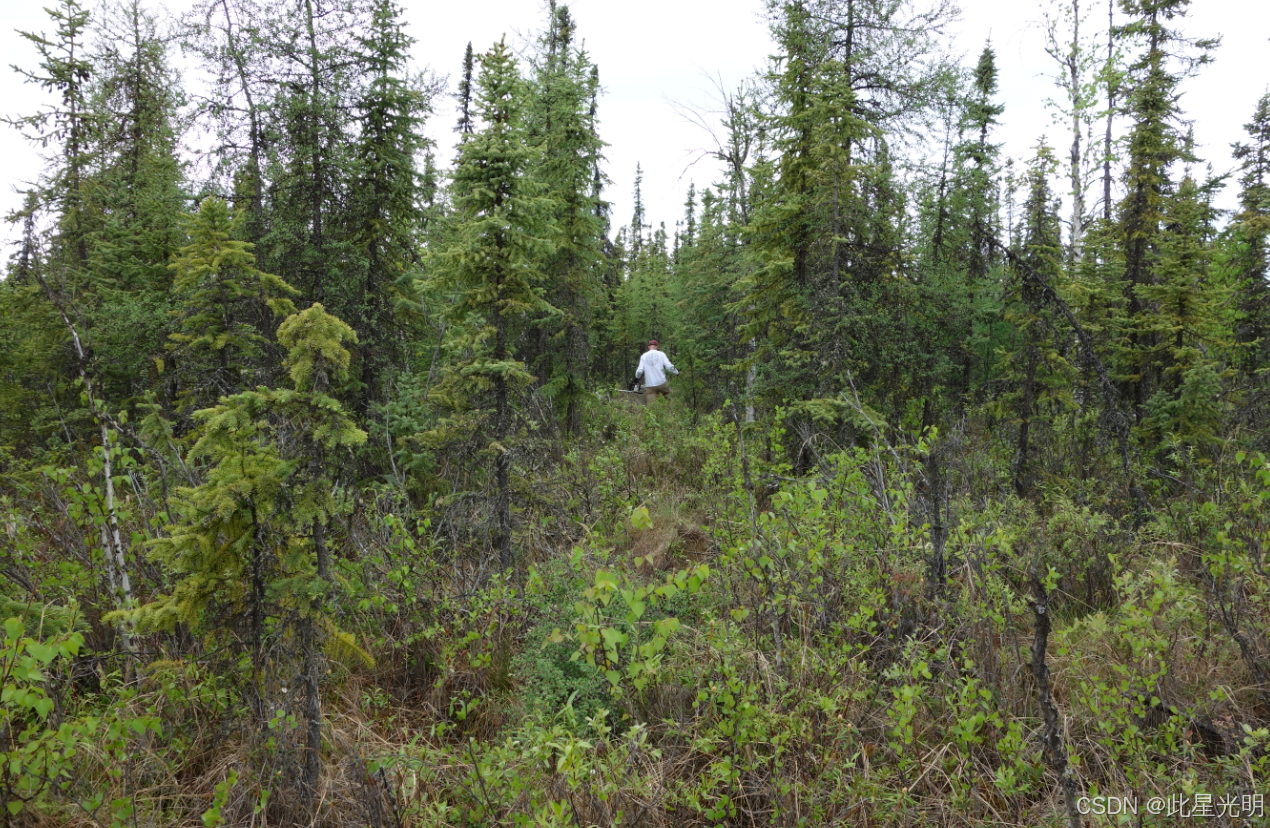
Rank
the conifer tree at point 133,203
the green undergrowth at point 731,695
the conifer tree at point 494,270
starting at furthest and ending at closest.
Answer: the conifer tree at point 133,203 → the conifer tree at point 494,270 → the green undergrowth at point 731,695

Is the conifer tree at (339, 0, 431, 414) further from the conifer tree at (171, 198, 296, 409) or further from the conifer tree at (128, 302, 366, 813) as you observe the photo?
the conifer tree at (128, 302, 366, 813)

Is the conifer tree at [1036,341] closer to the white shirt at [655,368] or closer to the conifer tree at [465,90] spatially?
the white shirt at [655,368]

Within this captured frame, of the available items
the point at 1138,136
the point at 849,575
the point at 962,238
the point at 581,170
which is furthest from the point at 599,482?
the point at 962,238

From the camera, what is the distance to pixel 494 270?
6.91 m

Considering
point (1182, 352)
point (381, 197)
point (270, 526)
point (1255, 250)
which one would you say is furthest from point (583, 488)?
point (1255, 250)

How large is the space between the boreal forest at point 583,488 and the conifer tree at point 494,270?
0.05m

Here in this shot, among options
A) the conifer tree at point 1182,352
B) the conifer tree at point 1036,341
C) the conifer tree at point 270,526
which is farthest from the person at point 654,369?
the conifer tree at point 270,526

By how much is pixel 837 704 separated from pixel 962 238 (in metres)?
20.9

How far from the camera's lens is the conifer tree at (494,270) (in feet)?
22.0

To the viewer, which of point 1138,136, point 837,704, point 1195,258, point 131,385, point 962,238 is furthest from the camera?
point 962,238

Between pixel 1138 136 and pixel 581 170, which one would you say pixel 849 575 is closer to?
pixel 581 170

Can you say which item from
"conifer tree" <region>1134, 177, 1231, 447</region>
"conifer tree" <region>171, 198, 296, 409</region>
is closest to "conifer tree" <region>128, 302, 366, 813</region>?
"conifer tree" <region>171, 198, 296, 409</region>

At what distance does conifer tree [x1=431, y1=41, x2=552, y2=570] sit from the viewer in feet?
22.0

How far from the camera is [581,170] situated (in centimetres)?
1348
